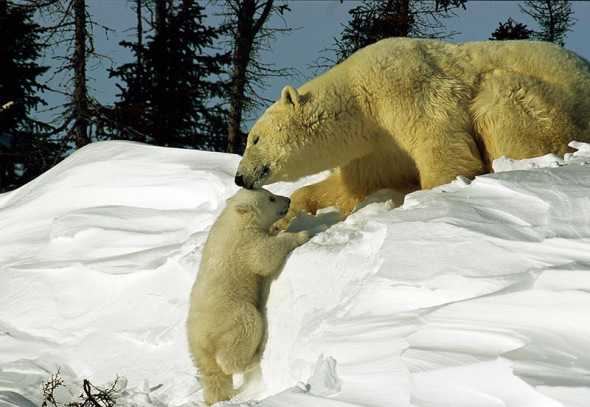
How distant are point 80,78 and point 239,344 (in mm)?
11735

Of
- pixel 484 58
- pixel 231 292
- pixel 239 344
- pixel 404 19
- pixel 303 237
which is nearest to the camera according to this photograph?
pixel 239 344

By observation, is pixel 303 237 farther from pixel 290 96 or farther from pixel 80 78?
pixel 80 78

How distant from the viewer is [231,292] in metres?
4.93

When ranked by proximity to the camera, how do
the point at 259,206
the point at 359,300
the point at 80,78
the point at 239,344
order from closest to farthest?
the point at 359,300 < the point at 239,344 < the point at 259,206 < the point at 80,78

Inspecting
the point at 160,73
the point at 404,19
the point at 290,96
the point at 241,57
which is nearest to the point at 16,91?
the point at 160,73

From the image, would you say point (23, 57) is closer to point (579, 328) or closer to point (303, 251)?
point (303, 251)

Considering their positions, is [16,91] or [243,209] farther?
[16,91]

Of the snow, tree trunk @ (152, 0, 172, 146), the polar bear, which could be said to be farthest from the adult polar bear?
tree trunk @ (152, 0, 172, 146)

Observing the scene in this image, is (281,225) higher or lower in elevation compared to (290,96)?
lower

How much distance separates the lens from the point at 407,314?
12.6 ft

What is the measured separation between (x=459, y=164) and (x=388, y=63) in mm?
984

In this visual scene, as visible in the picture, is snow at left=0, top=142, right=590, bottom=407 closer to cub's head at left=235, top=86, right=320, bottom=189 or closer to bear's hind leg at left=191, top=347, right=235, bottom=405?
bear's hind leg at left=191, top=347, right=235, bottom=405

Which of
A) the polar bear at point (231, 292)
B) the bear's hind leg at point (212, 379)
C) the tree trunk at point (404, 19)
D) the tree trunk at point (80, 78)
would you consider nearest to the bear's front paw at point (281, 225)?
the polar bear at point (231, 292)

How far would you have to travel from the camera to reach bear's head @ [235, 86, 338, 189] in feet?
19.4
